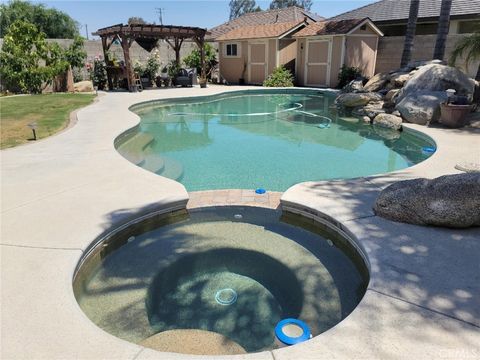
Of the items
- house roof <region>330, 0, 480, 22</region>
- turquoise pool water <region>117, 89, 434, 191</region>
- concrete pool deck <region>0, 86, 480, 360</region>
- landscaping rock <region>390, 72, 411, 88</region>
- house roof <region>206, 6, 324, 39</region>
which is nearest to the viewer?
concrete pool deck <region>0, 86, 480, 360</region>

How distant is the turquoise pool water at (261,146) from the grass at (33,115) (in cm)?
207

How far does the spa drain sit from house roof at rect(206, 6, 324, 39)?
77.4ft

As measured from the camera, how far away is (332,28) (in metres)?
18.5

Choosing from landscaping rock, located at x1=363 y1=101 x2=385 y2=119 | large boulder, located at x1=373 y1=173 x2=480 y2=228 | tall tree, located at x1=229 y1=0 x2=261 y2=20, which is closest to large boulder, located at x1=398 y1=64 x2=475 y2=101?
landscaping rock, located at x1=363 y1=101 x2=385 y2=119

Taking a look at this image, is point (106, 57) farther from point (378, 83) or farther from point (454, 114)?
point (454, 114)

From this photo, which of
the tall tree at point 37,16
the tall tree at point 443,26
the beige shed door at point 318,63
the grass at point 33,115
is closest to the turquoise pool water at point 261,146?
the grass at point 33,115

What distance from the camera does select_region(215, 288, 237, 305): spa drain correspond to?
331 centimetres

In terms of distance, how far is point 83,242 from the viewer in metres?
3.61

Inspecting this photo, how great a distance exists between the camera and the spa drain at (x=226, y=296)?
3314mm

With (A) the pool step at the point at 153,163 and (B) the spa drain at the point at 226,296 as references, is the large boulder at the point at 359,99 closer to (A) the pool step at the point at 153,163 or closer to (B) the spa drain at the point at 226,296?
(A) the pool step at the point at 153,163

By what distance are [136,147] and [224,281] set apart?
5.96 metres

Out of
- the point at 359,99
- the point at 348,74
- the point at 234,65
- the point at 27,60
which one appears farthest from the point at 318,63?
the point at 27,60

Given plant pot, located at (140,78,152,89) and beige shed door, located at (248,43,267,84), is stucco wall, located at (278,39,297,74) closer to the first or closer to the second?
beige shed door, located at (248,43,267,84)

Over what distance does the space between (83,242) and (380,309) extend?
287cm
